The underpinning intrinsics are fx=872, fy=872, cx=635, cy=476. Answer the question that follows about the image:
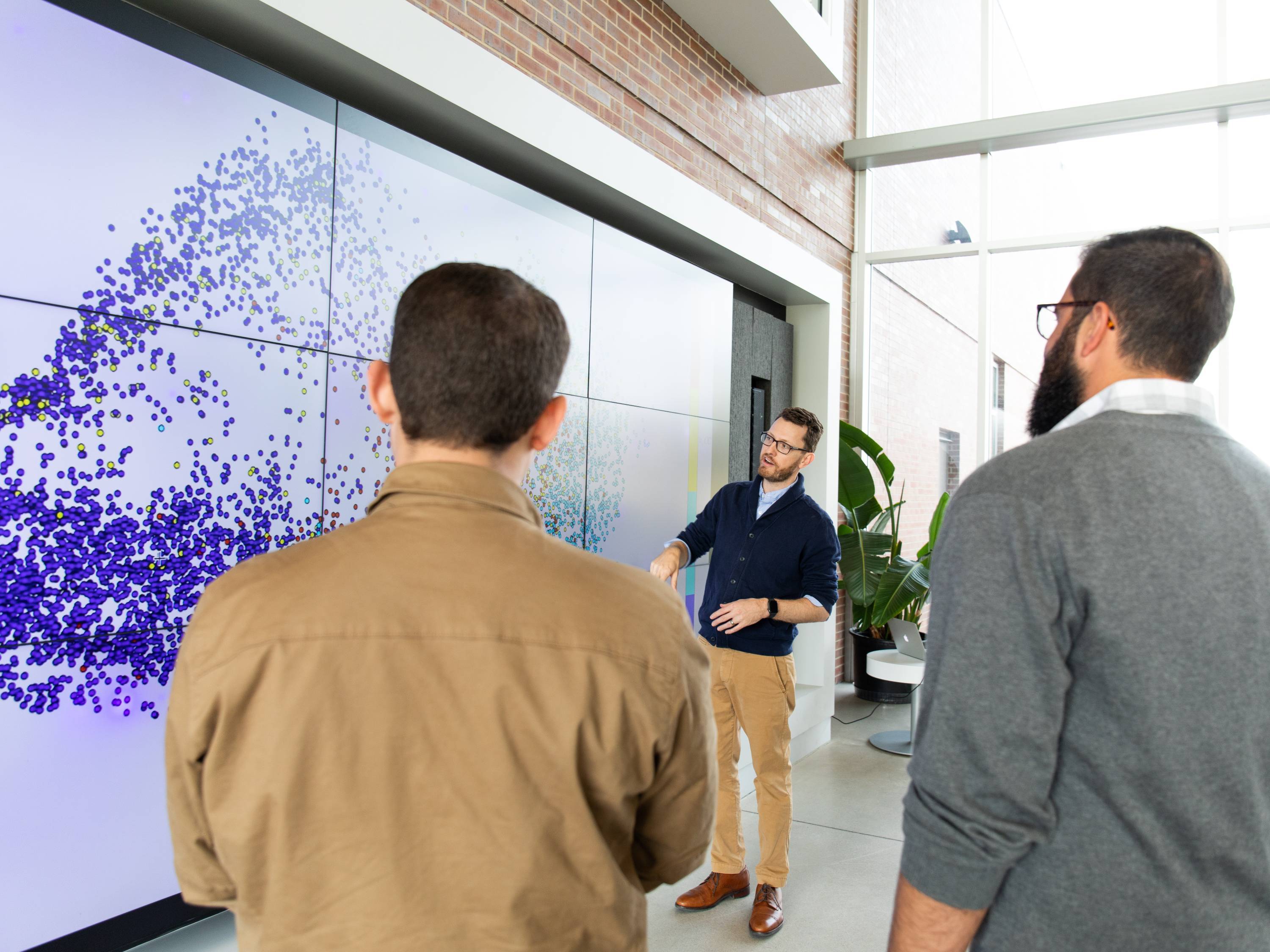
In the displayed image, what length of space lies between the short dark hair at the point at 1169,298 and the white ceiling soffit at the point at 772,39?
396cm

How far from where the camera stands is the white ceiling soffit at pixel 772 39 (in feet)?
15.1

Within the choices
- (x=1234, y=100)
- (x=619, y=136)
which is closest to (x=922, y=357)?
(x=1234, y=100)

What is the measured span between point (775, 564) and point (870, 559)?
3.03 m

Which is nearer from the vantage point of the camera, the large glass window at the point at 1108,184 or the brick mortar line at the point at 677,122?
the brick mortar line at the point at 677,122

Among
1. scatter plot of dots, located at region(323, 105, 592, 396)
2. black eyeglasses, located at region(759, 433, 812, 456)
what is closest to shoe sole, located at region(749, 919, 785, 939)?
black eyeglasses, located at region(759, 433, 812, 456)

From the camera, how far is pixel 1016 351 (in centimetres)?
720

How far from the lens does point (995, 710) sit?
3.57 ft

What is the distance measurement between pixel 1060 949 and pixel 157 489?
2.17 metres

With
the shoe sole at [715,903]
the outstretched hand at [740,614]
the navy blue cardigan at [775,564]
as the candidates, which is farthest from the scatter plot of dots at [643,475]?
the shoe sole at [715,903]

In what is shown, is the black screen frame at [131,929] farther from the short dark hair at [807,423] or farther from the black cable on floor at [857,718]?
the black cable on floor at [857,718]

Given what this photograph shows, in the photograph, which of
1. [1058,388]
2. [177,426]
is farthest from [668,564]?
[1058,388]

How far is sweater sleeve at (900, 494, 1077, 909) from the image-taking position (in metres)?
1.08

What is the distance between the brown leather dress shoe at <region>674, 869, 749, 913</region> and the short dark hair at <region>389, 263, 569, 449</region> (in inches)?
110

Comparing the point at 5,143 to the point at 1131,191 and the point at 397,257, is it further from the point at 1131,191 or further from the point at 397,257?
the point at 1131,191
